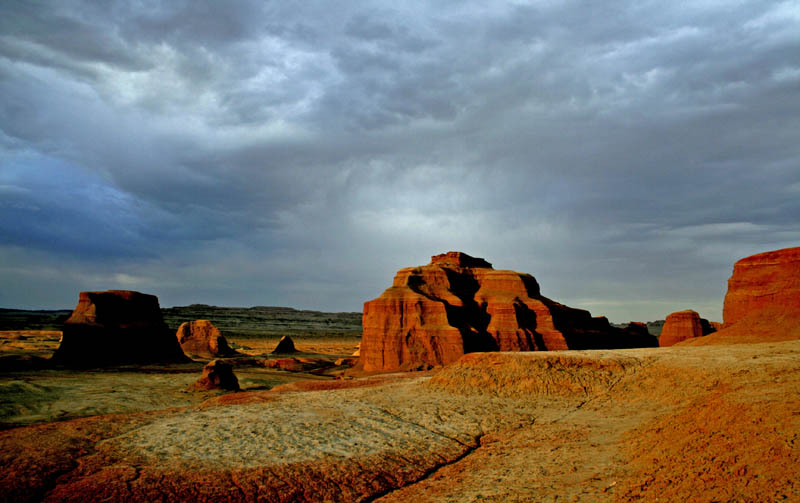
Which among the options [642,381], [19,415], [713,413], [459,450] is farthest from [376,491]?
[19,415]

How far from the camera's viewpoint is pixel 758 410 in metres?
8.45

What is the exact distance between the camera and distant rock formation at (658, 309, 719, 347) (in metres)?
66.2

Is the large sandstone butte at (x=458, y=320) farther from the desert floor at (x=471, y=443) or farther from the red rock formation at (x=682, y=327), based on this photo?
the desert floor at (x=471, y=443)

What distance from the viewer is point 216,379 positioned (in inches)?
1142

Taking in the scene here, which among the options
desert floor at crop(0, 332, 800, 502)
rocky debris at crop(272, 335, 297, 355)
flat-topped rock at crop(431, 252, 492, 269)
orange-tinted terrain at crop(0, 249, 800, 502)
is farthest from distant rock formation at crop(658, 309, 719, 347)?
desert floor at crop(0, 332, 800, 502)

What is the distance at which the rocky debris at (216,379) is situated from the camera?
94.4ft

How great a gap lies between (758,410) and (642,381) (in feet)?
23.1

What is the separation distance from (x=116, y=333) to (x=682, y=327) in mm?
71627

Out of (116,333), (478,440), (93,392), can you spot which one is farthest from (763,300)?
(116,333)

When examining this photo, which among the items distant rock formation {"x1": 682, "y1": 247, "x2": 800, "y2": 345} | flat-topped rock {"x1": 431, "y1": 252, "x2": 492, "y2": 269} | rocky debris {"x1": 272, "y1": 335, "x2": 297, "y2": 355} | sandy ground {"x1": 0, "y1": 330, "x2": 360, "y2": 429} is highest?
flat-topped rock {"x1": 431, "y1": 252, "x2": 492, "y2": 269}

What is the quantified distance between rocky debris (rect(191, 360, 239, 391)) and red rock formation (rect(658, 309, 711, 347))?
61.0m

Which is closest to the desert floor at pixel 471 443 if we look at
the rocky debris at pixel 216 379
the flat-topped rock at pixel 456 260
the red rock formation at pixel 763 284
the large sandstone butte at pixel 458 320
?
the rocky debris at pixel 216 379

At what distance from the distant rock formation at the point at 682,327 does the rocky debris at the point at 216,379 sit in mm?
61041

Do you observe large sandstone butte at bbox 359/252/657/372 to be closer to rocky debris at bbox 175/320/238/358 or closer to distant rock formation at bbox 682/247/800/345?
distant rock formation at bbox 682/247/800/345
